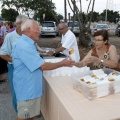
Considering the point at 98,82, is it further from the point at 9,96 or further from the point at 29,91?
the point at 9,96

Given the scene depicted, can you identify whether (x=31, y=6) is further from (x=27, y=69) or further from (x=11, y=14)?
(x=27, y=69)

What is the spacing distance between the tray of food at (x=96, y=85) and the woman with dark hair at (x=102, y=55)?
497mm

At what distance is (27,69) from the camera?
7.43 feet

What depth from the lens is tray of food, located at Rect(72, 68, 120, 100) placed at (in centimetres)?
203

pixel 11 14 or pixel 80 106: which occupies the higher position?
pixel 11 14

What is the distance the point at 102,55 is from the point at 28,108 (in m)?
1.36

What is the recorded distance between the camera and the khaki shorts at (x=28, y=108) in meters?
2.33

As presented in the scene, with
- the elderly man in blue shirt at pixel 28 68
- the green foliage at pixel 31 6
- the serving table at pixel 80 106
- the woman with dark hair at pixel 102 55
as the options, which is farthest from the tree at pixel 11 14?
the serving table at pixel 80 106

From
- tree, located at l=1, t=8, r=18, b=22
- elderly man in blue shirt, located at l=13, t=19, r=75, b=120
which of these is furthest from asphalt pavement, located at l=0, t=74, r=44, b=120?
tree, located at l=1, t=8, r=18, b=22

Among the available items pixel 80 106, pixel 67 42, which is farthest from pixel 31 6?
pixel 80 106

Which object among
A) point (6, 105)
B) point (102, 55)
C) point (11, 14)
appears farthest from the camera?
point (11, 14)

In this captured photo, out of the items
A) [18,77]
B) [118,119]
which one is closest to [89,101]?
[118,119]

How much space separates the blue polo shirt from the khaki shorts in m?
0.06

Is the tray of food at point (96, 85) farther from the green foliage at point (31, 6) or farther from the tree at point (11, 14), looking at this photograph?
the tree at point (11, 14)
